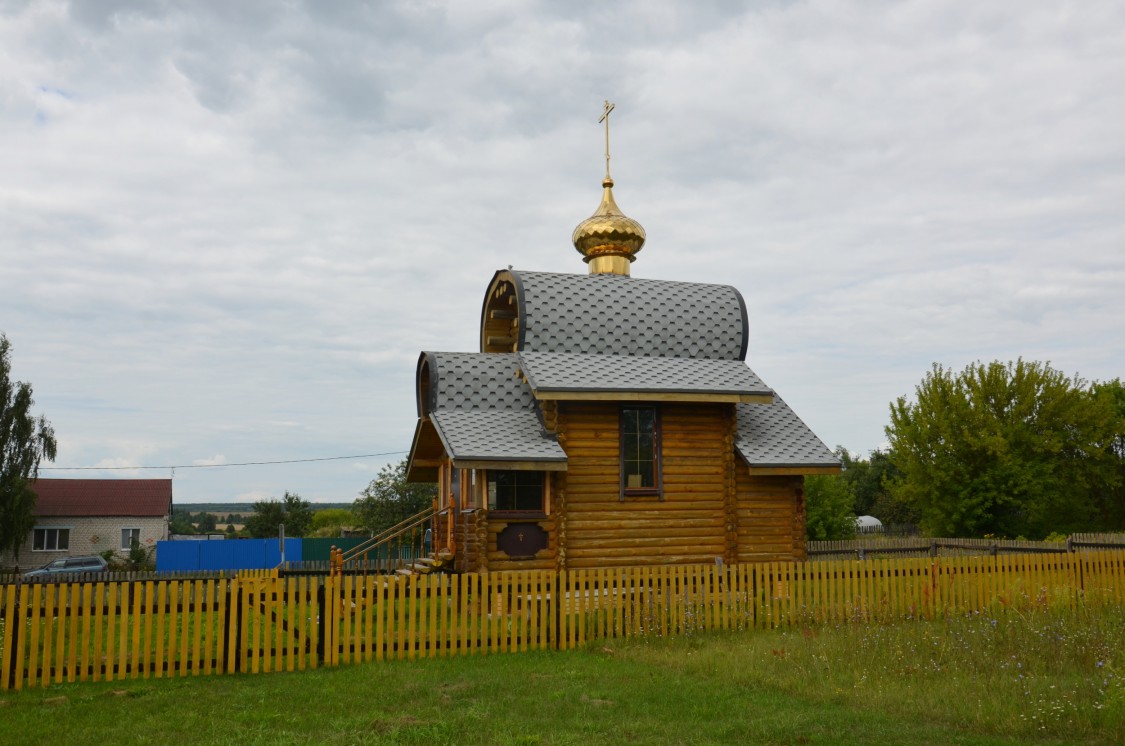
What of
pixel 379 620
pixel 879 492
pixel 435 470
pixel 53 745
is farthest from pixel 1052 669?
pixel 879 492

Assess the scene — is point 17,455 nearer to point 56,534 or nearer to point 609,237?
point 56,534

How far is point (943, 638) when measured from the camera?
932cm

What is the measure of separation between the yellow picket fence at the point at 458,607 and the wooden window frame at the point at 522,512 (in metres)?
2.72

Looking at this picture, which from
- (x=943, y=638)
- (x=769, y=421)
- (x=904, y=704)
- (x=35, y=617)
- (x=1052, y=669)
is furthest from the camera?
(x=769, y=421)

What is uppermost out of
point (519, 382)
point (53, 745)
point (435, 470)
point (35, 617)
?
point (519, 382)

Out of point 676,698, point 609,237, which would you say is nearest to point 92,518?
point 609,237

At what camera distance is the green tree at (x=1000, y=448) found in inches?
1305

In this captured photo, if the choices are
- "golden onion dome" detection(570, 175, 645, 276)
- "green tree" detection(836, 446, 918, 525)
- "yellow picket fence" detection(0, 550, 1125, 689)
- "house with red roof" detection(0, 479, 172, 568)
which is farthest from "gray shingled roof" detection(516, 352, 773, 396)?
"green tree" detection(836, 446, 918, 525)

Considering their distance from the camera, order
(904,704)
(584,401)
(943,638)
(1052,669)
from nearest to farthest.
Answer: (904,704)
(1052,669)
(943,638)
(584,401)

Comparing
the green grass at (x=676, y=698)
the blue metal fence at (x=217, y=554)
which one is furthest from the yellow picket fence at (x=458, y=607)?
the blue metal fence at (x=217, y=554)

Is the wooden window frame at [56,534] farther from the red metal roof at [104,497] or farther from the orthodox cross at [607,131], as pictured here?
the orthodox cross at [607,131]

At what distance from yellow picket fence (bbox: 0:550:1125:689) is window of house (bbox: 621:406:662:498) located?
10.5 feet

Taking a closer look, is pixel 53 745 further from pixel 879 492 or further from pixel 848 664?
pixel 879 492

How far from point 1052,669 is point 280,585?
24.6 feet
